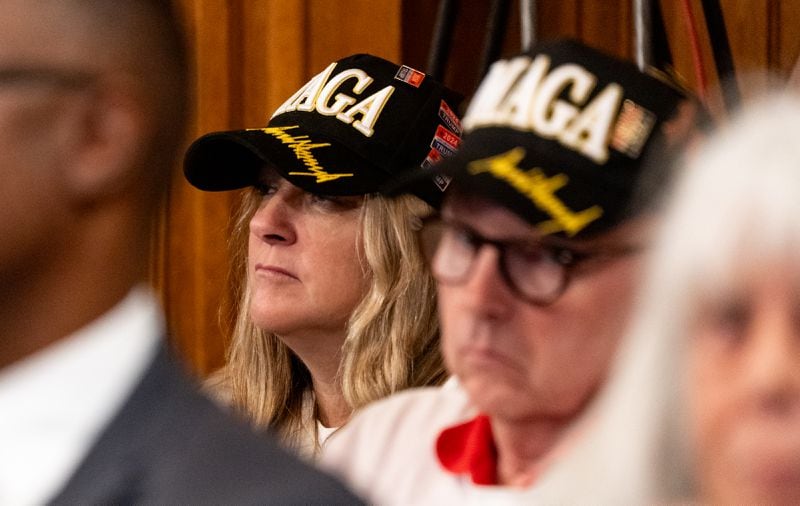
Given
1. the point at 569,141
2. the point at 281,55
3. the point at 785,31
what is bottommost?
the point at 281,55

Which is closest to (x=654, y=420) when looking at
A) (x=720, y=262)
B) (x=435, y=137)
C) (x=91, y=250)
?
(x=720, y=262)

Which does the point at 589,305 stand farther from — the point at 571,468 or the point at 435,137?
the point at 435,137

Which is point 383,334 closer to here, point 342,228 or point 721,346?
point 342,228

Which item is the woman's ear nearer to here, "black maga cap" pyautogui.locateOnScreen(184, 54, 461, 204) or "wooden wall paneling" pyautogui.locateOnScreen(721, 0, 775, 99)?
"black maga cap" pyautogui.locateOnScreen(184, 54, 461, 204)

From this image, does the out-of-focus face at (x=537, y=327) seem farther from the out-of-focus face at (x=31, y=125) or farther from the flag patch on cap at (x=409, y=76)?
the flag patch on cap at (x=409, y=76)

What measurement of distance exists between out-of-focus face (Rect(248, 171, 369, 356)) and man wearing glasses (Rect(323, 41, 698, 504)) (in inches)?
27.1

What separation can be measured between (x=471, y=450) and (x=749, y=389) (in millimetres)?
506

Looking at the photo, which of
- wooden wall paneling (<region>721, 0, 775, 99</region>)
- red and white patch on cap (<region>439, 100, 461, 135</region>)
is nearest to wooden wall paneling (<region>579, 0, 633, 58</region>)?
wooden wall paneling (<region>721, 0, 775, 99</region>)

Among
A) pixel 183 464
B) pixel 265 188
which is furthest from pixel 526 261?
pixel 265 188

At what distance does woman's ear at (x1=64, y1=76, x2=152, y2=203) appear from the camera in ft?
2.44

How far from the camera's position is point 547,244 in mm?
988

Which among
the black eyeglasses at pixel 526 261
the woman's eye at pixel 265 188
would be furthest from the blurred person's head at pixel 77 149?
the woman's eye at pixel 265 188
